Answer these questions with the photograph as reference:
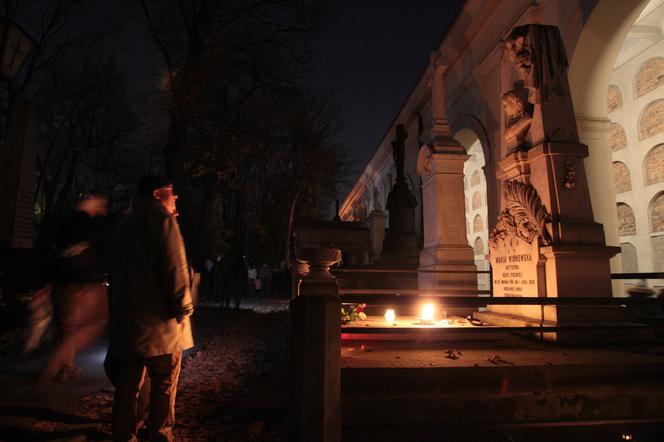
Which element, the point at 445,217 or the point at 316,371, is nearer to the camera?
the point at 316,371

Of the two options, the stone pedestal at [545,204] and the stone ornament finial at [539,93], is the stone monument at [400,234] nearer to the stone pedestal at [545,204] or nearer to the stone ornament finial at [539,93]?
the stone pedestal at [545,204]

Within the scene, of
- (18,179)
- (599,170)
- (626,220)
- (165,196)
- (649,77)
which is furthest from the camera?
(626,220)

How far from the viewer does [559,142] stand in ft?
18.9

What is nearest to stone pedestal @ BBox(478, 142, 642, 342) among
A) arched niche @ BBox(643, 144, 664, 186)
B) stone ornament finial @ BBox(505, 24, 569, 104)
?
stone ornament finial @ BBox(505, 24, 569, 104)

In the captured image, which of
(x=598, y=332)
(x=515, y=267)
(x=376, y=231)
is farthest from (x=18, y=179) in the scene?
(x=376, y=231)

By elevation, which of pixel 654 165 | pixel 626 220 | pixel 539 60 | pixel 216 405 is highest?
pixel 654 165

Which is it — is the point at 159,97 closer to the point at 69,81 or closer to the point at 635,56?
the point at 69,81

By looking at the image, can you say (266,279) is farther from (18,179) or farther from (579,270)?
(579,270)

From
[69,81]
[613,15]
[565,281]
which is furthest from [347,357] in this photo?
[69,81]

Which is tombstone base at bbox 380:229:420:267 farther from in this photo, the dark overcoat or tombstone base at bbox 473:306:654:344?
the dark overcoat

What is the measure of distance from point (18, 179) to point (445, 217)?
33.5ft

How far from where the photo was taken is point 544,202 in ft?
18.9

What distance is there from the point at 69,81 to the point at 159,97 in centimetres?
1071

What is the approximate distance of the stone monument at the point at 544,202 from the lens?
5.38 metres
